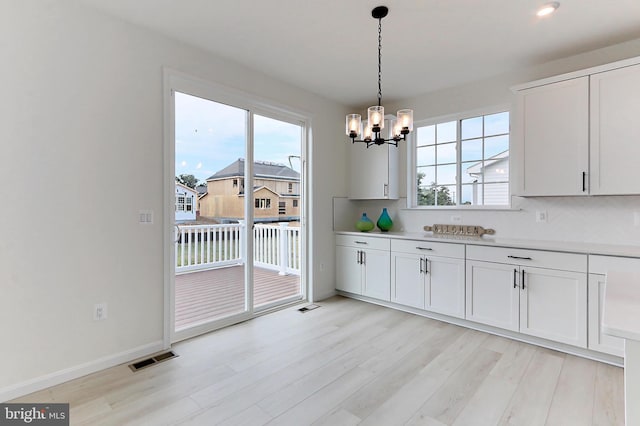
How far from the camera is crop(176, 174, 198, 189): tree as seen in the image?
2.97 metres

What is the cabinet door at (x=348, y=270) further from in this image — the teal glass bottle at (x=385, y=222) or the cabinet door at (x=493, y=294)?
the cabinet door at (x=493, y=294)

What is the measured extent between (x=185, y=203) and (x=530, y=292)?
3387mm

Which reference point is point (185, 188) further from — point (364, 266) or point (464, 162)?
point (464, 162)

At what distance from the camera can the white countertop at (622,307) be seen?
907 millimetres

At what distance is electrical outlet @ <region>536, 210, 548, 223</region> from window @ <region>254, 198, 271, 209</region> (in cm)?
301

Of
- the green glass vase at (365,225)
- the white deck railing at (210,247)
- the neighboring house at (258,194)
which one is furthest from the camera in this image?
the green glass vase at (365,225)

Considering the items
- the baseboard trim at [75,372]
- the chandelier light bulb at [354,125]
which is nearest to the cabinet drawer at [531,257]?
the chandelier light bulb at [354,125]

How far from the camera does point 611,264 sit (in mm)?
2498

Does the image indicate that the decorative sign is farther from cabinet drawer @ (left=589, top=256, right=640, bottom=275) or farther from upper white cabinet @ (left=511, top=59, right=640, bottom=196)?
cabinet drawer @ (left=589, top=256, right=640, bottom=275)

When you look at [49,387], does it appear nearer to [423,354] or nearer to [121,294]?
[121,294]

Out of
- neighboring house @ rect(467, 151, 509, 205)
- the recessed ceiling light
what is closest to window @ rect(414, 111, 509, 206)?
neighboring house @ rect(467, 151, 509, 205)

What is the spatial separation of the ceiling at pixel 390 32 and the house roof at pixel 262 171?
1.04 meters

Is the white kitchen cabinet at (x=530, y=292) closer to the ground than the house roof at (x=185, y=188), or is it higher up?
closer to the ground

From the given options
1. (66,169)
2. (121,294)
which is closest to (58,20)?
(66,169)
